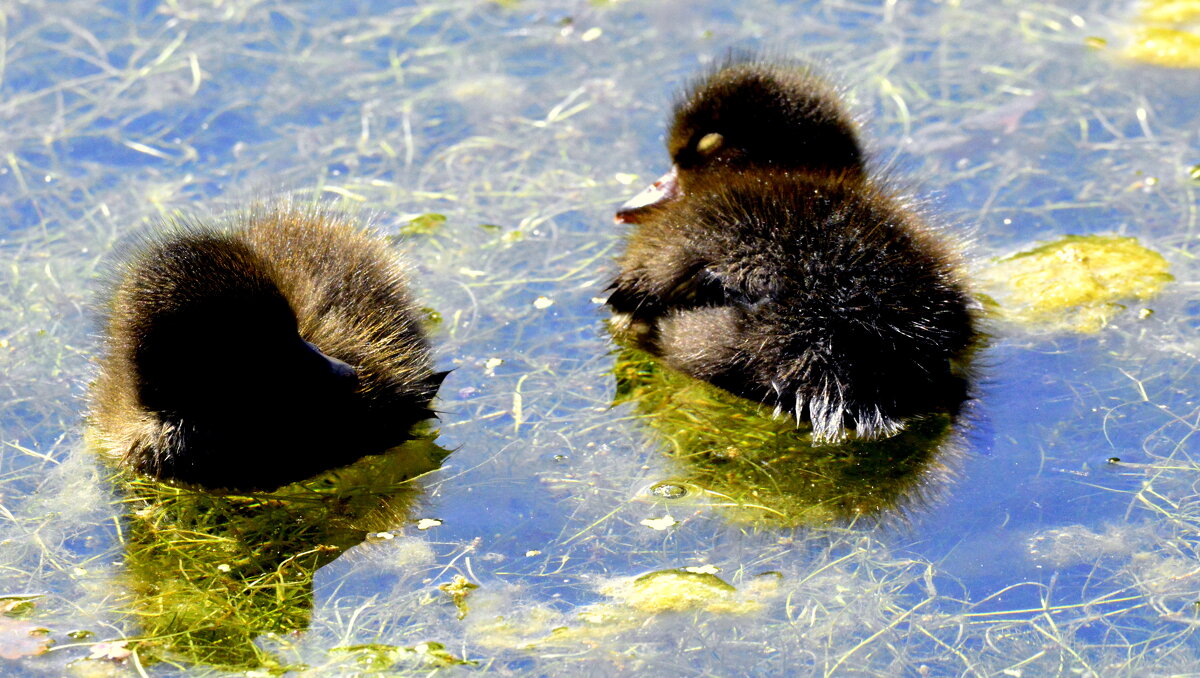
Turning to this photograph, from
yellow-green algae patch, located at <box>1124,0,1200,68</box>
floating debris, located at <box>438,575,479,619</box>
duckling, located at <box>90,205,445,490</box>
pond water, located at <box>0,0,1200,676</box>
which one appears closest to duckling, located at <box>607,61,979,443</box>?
pond water, located at <box>0,0,1200,676</box>

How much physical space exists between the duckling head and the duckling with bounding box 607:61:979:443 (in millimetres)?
122

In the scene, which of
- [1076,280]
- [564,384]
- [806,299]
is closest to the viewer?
[806,299]

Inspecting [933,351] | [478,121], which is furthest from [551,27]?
[933,351]

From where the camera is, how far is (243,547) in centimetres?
422

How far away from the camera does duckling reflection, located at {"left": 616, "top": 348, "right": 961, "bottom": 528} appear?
4293 millimetres

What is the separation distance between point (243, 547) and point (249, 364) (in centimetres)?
55

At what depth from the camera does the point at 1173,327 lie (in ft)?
16.2

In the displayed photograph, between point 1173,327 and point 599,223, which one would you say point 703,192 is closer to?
point 599,223

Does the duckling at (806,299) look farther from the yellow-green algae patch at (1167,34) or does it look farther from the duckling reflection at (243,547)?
the yellow-green algae patch at (1167,34)

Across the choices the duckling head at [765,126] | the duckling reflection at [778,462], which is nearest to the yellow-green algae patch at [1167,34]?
the duckling head at [765,126]

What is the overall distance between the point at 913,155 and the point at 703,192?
152 centimetres

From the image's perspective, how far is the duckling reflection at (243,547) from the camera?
3891mm

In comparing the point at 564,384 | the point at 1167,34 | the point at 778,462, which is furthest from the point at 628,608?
the point at 1167,34

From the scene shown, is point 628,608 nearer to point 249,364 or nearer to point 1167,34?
point 249,364
